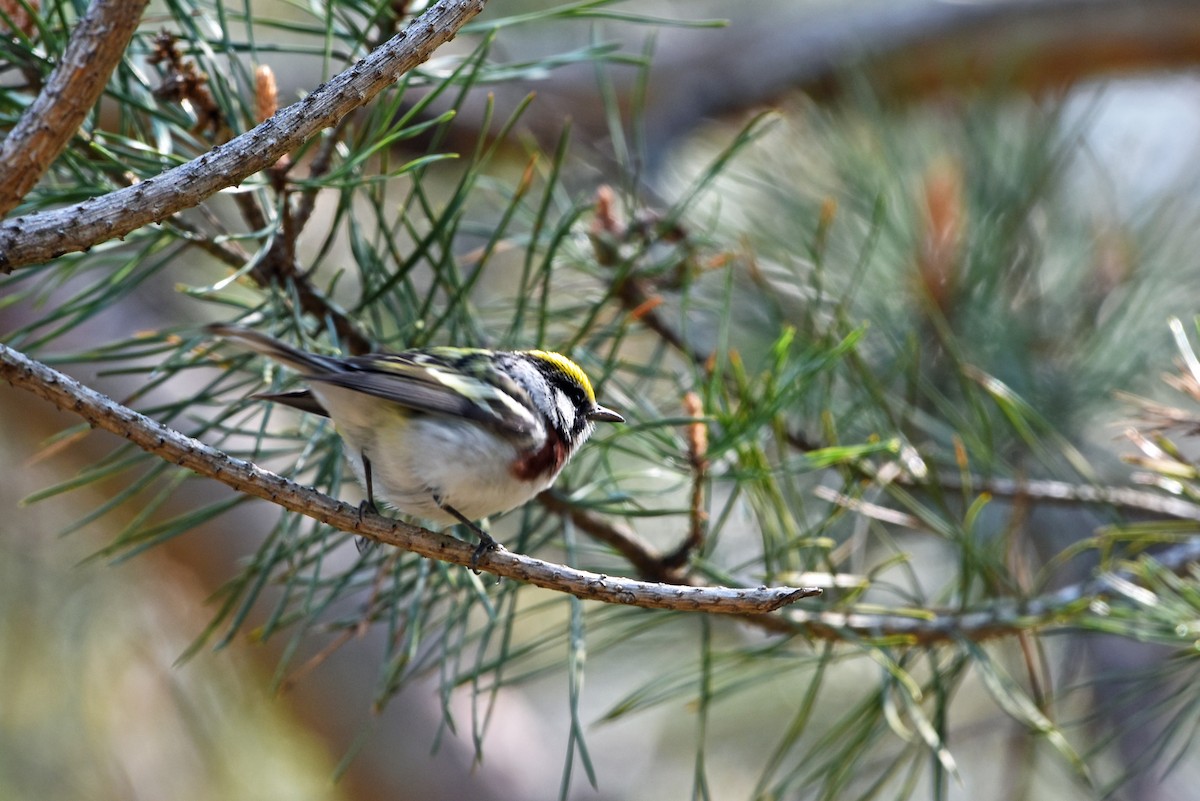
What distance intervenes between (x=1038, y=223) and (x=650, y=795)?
206 centimetres

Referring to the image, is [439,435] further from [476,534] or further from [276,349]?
[276,349]

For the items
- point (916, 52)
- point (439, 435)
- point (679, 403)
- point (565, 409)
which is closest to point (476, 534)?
point (439, 435)

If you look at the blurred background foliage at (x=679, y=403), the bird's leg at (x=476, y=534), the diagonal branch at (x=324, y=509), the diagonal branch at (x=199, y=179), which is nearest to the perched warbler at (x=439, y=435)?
the bird's leg at (x=476, y=534)

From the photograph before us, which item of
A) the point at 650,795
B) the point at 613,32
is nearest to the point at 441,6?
the point at 613,32

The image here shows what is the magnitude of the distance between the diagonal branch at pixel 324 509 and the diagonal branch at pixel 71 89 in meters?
0.15

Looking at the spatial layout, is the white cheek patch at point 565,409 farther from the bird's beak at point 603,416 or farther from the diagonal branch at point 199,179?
the diagonal branch at point 199,179

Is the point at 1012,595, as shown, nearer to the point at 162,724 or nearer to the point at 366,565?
the point at 366,565

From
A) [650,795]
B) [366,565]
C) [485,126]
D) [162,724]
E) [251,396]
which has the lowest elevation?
[650,795]

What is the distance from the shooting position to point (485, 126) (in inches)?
46.7

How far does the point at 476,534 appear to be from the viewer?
1260mm

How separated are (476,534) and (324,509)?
1.12ft

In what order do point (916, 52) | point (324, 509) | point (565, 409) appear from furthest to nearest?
1. point (916, 52)
2. point (565, 409)
3. point (324, 509)

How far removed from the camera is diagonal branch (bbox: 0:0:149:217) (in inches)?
32.9

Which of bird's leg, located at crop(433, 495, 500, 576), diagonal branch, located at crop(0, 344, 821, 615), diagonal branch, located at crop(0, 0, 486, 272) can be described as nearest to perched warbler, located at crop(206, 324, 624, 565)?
bird's leg, located at crop(433, 495, 500, 576)
